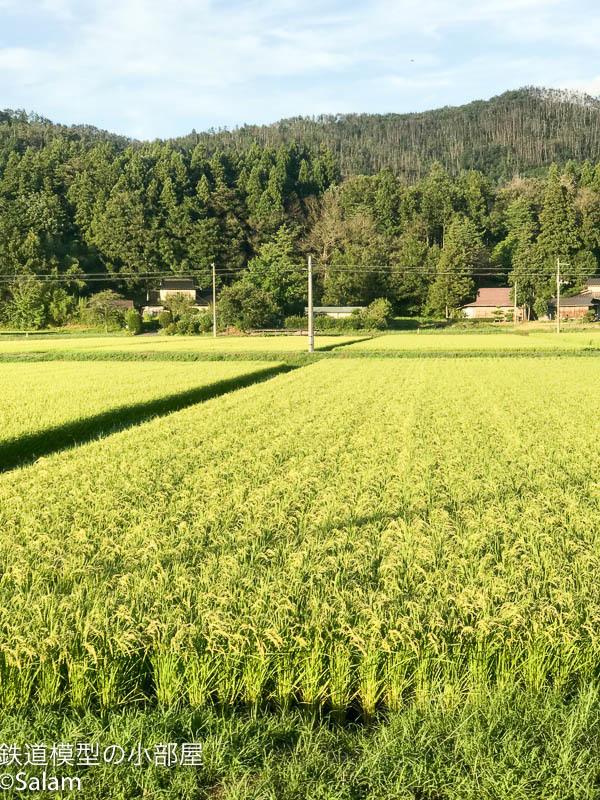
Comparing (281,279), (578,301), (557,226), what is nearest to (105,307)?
(281,279)

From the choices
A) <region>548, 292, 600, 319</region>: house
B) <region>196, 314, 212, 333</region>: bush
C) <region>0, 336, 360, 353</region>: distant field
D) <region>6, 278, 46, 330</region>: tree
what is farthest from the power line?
<region>0, 336, 360, 353</region>: distant field

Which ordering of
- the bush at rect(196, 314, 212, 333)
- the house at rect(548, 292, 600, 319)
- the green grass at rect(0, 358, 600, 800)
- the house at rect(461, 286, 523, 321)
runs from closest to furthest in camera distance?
the green grass at rect(0, 358, 600, 800), the bush at rect(196, 314, 212, 333), the house at rect(548, 292, 600, 319), the house at rect(461, 286, 523, 321)

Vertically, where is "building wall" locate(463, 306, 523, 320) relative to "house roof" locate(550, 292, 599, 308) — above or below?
below

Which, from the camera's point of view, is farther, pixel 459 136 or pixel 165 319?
pixel 459 136

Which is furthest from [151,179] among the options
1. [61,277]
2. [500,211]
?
[500,211]

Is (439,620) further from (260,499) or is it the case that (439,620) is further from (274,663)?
(260,499)

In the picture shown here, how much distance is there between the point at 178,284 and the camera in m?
81.8

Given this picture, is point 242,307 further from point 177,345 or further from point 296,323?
point 177,345

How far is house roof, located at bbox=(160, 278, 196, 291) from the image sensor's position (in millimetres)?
80938

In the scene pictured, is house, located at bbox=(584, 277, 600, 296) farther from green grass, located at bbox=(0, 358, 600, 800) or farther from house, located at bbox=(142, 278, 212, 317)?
green grass, located at bbox=(0, 358, 600, 800)

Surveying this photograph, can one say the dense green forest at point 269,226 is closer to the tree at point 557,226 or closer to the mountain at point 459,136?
the tree at point 557,226

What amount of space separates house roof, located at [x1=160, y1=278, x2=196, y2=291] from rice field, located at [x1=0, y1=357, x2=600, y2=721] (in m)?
74.2

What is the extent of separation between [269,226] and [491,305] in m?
31.9

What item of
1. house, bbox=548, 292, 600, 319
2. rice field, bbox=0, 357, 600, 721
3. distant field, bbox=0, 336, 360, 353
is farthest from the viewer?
house, bbox=548, 292, 600, 319
